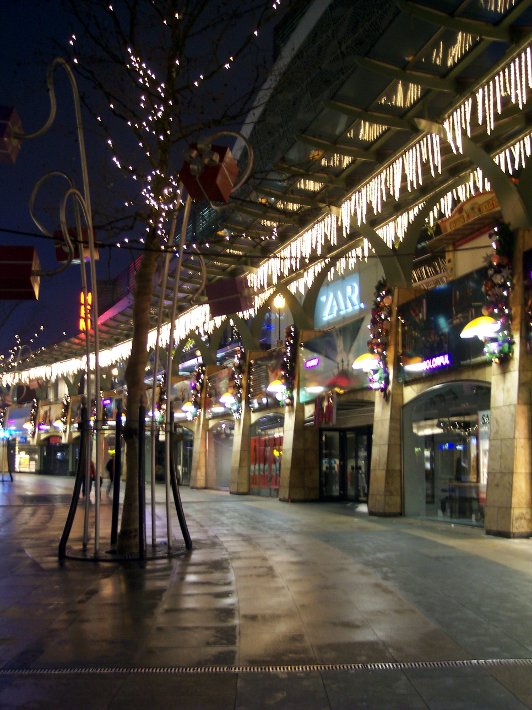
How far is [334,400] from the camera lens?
20594mm

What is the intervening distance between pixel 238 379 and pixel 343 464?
21.3 ft

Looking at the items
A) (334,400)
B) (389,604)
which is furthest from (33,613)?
(334,400)

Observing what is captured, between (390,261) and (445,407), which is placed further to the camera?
(390,261)

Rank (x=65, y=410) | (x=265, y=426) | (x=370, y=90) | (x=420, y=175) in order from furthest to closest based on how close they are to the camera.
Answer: (x=65, y=410), (x=265, y=426), (x=420, y=175), (x=370, y=90)

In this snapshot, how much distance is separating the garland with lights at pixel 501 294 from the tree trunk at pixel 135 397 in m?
6.70

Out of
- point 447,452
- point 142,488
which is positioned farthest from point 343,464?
point 142,488

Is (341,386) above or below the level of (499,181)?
below

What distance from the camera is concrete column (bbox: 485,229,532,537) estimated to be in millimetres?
13406

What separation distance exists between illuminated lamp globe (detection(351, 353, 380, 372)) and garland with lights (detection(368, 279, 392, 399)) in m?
0.06

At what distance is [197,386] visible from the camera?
111 feet

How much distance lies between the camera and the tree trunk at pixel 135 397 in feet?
37.9

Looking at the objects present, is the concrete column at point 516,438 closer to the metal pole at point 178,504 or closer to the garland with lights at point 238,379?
the metal pole at point 178,504

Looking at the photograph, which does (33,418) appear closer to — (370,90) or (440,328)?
(440,328)

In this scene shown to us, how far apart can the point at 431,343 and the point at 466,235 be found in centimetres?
300
